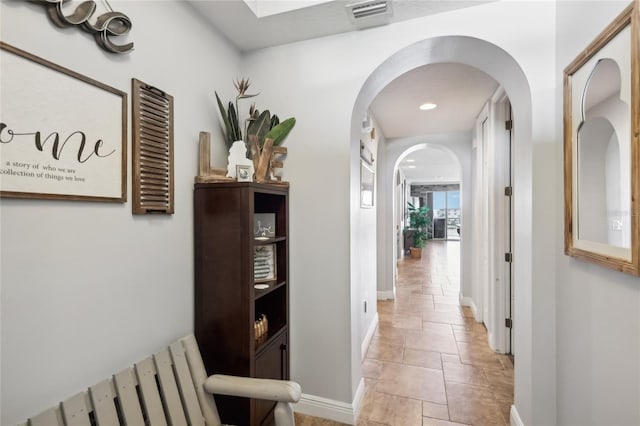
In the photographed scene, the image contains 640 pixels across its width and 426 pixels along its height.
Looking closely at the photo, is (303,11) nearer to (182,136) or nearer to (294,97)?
(294,97)

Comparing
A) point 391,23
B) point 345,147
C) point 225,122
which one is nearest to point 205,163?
point 225,122

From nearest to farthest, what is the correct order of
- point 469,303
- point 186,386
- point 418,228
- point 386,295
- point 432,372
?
point 186,386 → point 432,372 → point 469,303 → point 386,295 → point 418,228

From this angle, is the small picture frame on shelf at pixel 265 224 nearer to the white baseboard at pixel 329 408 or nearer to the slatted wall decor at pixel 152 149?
the slatted wall decor at pixel 152 149

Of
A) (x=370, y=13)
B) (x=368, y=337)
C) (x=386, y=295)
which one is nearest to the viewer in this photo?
(x=370, y=13)

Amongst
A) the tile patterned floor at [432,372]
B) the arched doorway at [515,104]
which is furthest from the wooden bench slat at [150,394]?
the arched doorway at [515,104]

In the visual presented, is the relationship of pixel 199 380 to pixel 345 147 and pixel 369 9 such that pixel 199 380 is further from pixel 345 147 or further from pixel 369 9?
pixel 369 9

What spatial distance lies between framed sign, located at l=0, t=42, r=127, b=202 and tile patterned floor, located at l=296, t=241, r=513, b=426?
6.20ft

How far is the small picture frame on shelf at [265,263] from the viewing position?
1884mm

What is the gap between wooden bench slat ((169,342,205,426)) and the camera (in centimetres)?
134

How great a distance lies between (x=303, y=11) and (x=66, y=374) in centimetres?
207

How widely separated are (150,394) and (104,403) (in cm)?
18

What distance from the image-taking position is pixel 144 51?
137 centimetres

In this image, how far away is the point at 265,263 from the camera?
6.31ft

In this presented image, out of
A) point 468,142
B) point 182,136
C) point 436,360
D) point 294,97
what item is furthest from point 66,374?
point 468,142
